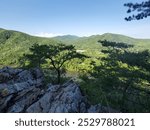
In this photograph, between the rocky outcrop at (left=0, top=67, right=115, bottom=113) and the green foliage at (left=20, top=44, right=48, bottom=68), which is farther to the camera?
the green foliage at (left=20, top=44, right=48, bottom=68)

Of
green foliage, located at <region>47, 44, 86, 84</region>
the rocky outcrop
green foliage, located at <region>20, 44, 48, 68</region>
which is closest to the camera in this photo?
the rocky outcrop

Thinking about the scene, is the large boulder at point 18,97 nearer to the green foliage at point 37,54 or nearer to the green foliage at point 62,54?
the green foliage at point 37,54

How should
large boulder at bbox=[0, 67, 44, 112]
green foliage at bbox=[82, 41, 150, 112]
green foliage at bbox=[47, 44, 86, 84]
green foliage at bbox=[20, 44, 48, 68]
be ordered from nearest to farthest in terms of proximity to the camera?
large boulder at bbox=[0, 67, 44, 112] < green foliage at bbox=[82, 41, 150, 112] < green foliage at bbox=[20, 44, 48, 68] < green foliage at bbox=[47, 44, 86, 84]

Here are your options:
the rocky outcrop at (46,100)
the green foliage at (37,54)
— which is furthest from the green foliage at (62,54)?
the rocky outcrop at (46,100)

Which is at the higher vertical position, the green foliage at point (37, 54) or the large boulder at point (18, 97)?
the green foliage at point (37, 54)

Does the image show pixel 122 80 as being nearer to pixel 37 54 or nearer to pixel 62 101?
pixel 62 101

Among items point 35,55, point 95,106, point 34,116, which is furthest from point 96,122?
point 35,55

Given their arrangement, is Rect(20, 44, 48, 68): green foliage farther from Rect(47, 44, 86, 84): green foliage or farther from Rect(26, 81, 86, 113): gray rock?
Rect(26, 81, 86, 113): gray rock

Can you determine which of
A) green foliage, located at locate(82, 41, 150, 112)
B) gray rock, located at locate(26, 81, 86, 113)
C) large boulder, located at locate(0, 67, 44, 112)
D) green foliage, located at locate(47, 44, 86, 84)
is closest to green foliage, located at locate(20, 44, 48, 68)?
green foliage, located at locate(47, 44, 86, 84)

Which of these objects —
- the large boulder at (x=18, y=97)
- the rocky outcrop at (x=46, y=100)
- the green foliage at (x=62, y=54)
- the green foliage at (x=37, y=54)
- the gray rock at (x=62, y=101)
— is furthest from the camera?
the green foliage at (x=62, y=54)

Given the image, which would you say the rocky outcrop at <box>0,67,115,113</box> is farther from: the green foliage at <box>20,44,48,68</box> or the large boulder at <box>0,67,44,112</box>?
the green foliage at <box>20,44,48,68</box>

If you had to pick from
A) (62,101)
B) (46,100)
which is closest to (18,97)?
(46,100)

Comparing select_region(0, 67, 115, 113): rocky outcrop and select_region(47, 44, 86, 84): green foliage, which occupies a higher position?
select_region(47, 44, 86, 84): green foliage

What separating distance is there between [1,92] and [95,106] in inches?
343
